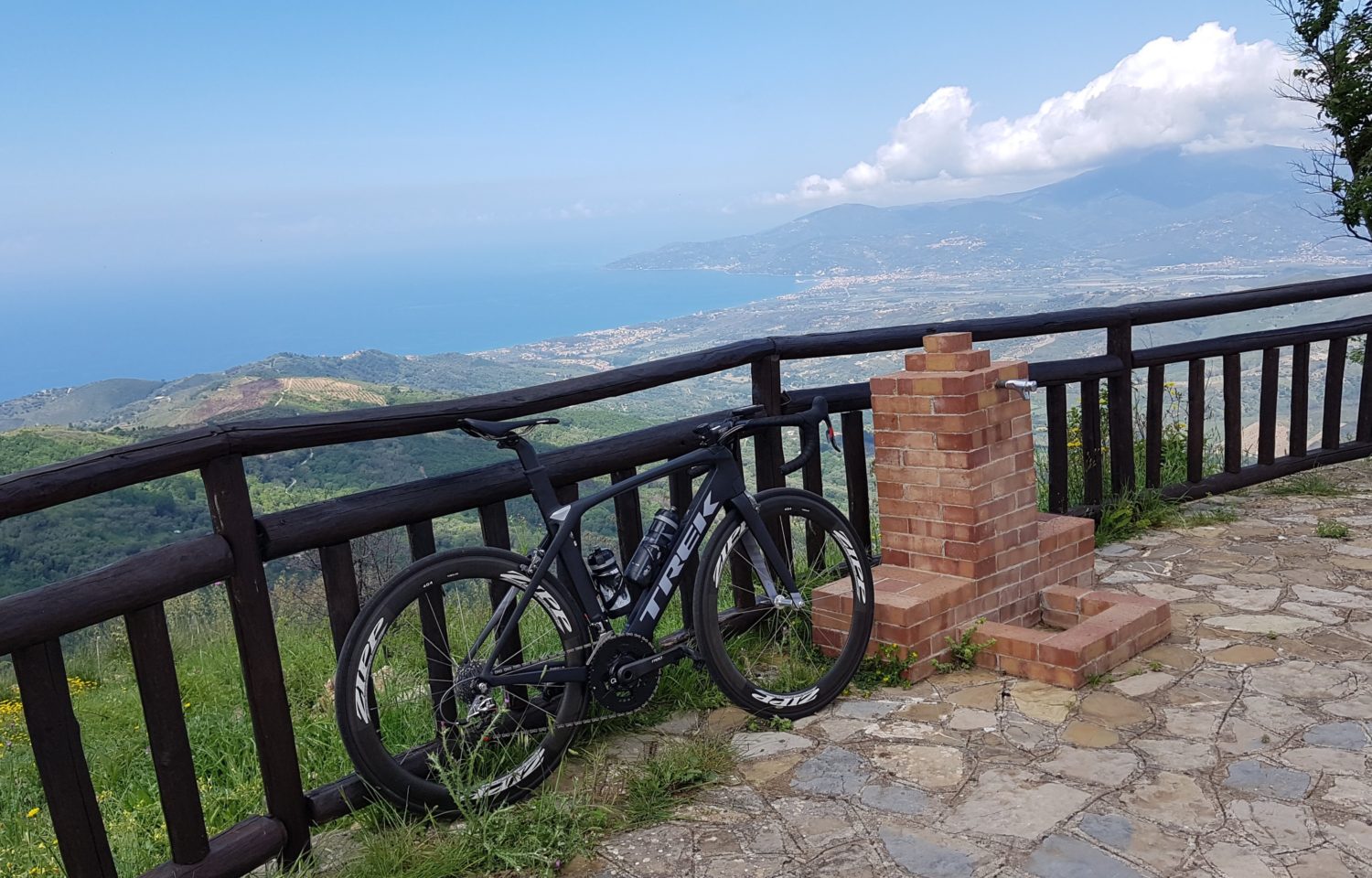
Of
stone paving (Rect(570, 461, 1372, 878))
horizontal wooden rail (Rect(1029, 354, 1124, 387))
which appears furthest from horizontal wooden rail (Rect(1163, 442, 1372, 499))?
stone paving (Rect(570, 461, 1372, 878))

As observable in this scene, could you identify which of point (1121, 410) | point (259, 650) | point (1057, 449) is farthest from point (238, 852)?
point (1121, 410)

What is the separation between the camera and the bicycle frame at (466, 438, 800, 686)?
3021mm

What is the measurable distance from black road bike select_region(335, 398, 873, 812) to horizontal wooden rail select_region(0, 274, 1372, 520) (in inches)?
7.2

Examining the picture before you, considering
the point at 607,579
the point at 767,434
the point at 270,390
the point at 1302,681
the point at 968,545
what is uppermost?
the point at 767,434

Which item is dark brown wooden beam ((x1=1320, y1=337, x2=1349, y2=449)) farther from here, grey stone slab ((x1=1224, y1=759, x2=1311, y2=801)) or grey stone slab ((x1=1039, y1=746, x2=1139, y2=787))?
grey stone slab ((x1=1039, y1=746, x2=1139, y2=787))

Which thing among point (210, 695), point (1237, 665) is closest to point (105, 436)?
point (210, 695)

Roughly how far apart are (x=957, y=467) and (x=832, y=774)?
4.49ft

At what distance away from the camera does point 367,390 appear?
32469mm

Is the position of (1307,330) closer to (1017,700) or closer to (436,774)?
(1017,700)

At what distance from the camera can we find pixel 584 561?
10.6ft

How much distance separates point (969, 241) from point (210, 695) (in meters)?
160

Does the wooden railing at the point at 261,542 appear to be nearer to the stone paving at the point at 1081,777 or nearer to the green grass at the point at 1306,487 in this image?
the stone paving at the point at 1081,777

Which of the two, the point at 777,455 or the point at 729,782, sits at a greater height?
the point at 777,455

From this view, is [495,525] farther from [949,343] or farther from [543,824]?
[949,343]
